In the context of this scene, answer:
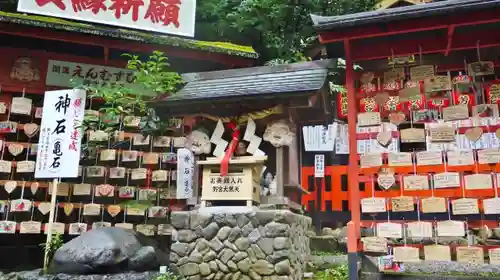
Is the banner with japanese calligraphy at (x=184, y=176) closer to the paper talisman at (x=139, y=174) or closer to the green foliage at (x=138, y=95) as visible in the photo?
the green foliage at (x=138, y=95)

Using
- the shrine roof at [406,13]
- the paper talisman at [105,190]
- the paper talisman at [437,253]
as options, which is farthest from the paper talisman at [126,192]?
the paper talisman at [437,253]

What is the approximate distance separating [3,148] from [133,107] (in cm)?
347

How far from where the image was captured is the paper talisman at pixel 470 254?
7055 mm

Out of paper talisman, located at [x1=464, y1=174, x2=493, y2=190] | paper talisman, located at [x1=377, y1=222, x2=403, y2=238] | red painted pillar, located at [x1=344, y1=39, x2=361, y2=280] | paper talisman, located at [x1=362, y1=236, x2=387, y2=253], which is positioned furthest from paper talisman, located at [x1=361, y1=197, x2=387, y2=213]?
paper talisman, located at [x1=464, y1=174, x2=493, y2=190]

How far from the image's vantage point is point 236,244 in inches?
305

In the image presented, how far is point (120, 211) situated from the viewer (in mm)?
11070

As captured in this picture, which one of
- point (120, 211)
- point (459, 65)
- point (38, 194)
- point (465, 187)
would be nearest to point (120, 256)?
point (120, 211)

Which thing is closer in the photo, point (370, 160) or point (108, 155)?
point (370, 160)

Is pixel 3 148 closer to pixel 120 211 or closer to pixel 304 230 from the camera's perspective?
pixel 120 211

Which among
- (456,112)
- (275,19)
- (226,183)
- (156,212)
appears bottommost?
(156,212)

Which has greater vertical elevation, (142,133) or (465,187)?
(142,133)

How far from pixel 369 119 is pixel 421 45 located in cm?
174

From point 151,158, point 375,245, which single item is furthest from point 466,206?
point 151,158

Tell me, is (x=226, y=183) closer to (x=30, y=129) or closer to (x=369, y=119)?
(x=369, y=119)
